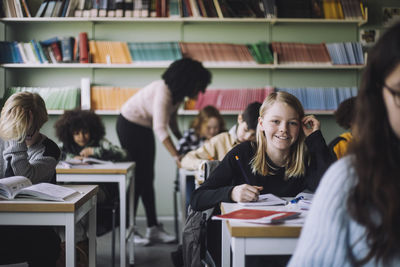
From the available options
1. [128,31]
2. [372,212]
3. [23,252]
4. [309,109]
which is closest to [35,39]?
[128,31]

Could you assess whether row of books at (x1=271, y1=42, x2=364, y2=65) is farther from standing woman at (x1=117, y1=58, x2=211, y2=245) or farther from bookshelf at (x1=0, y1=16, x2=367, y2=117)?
standing woman at (x1=117, y1=58, x2=211, y2=245)

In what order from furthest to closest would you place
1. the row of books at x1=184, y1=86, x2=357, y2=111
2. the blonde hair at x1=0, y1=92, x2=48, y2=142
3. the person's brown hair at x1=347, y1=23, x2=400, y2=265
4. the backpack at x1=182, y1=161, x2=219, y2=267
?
1. the row of books at x1=184, y1=86, x2=357, y2=111
2. the blonde hair at x1=0, y1=92, x2=48, y2=142
3. the backpack at x1=182, y1=161, x2=219, y2=267
4. the person's brown hair at x1=347, y1=23, x2=400, y2=265

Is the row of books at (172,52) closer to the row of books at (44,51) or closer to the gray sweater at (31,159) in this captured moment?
the row of books at (44,51)

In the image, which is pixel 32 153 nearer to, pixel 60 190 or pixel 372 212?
pixel 60 190

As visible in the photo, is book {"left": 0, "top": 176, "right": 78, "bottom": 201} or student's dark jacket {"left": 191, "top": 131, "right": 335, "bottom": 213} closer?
book {"left": 0, "top": 176, "right": 78, "bottom": 201}

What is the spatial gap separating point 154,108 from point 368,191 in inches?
108

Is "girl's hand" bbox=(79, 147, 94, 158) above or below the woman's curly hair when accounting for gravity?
below

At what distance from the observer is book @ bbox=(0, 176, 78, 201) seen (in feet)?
5.27

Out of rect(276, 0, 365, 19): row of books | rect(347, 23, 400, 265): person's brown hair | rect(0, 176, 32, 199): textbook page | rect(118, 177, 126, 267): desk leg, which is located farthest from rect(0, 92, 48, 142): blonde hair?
rect(276, 0, 365, 19): row of books

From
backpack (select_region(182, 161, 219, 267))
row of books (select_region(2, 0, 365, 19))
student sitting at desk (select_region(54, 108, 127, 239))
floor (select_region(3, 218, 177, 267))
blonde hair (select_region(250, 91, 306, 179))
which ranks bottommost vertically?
floor (select_region(3, 218, 177, 267))

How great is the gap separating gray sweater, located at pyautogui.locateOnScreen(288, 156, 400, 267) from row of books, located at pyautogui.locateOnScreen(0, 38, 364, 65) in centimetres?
364

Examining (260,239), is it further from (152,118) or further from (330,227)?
(152,118)

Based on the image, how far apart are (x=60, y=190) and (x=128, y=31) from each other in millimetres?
3153

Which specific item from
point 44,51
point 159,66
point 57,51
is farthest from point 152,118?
point 44,51
